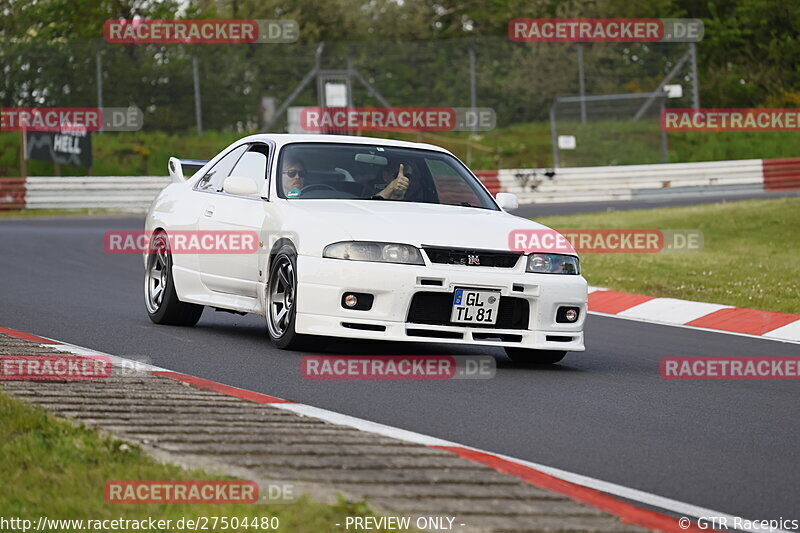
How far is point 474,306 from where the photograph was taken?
8.65 m

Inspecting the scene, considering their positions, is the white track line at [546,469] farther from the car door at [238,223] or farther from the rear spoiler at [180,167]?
the rear spoiler at [180,167]

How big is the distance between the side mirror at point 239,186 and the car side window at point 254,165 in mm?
297

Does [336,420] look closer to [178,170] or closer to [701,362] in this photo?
[701,362]

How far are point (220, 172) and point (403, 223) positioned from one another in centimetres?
248

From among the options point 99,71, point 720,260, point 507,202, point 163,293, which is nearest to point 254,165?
point 163,293

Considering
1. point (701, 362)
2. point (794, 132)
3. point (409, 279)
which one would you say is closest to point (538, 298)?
point (409, 279)

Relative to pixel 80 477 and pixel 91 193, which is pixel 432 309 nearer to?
pixel 80 477

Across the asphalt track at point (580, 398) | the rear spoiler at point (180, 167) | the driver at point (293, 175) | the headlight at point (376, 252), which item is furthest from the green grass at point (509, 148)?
the headlight at point (376, 252)

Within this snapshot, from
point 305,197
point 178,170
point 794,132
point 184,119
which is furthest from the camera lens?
point 794,132

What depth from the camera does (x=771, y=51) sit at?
4600 cm

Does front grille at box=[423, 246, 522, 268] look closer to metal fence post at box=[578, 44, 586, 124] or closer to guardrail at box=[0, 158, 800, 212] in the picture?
guardrail at box=[0, 158, 800, 212]

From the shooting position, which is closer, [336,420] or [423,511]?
[423,511]

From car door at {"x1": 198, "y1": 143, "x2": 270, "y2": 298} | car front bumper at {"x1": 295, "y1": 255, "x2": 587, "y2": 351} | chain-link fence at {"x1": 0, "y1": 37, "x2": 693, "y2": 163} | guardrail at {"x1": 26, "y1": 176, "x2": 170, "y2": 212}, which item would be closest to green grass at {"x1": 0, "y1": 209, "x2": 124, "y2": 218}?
guardrail at {"x1": 26, "y1": 176, "x2": 170, "y2": 212}

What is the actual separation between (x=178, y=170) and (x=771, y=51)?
123 feet
